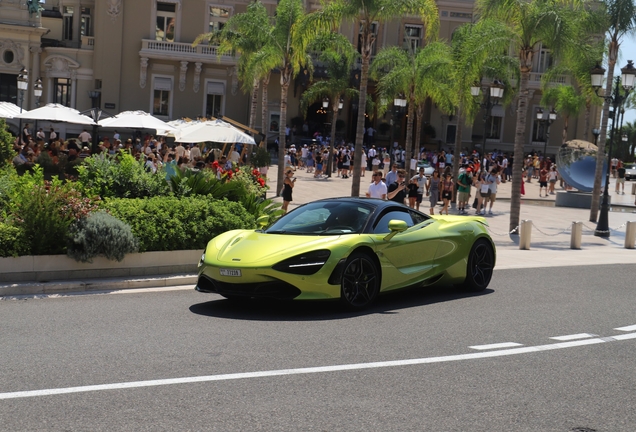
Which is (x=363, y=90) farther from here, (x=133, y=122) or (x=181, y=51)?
(x=181, y=51)

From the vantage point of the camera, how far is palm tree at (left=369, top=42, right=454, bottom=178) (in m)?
36.0

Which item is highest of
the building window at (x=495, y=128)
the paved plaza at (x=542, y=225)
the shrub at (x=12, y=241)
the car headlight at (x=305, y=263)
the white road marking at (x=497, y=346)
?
the building window at (x=495, y=128)

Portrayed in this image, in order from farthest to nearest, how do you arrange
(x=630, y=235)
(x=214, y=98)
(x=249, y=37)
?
(x=214, y=98) → (x=249, y=37) → (x=630, y=235)

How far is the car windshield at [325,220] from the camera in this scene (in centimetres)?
1065

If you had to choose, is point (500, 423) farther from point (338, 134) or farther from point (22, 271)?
point (338, 134)

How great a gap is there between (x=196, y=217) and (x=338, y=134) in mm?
47962

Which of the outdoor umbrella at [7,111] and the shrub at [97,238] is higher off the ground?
the outdoor umbrella at [7,111]

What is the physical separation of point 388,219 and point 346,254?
1268 mm

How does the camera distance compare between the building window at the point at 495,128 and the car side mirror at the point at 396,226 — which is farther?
the building window at the point at 495,128

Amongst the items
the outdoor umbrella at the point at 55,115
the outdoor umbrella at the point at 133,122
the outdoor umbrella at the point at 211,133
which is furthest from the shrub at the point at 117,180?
the outdoor umbrella at the point at 55,115

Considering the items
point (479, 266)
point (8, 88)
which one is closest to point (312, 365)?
point (479, 266)

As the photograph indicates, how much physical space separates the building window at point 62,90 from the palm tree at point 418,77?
88.3 feet

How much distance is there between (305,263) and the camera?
9.72m

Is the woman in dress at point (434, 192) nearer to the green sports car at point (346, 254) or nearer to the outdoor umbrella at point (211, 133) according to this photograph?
the outdoor umbrella at point (211, 133)
